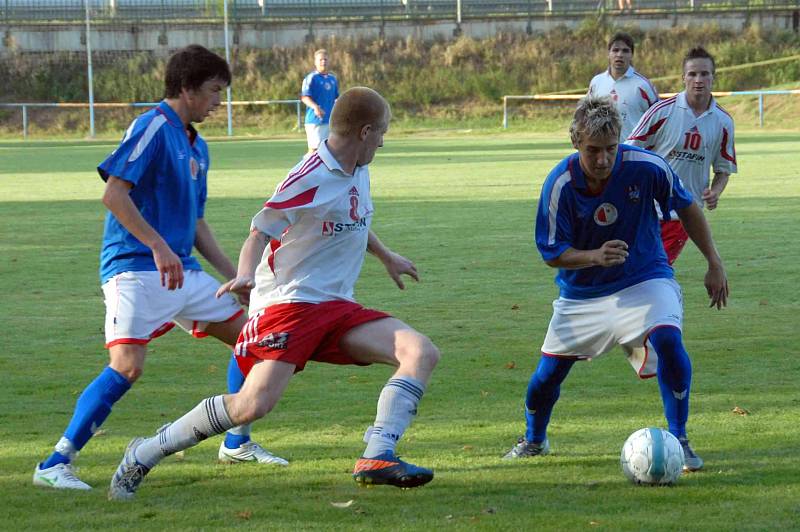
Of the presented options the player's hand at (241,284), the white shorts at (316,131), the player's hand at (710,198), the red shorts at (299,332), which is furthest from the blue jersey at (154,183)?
the white shorts at (316,131)

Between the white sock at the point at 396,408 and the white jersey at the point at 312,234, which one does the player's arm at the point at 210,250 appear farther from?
the white sock at the point at 396,408

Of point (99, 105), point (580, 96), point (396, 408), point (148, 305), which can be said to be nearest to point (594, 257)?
point (396, 408)

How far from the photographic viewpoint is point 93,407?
210 inches

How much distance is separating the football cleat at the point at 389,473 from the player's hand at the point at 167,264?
1056 mm

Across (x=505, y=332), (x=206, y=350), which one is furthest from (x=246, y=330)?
(x=505, y=332)

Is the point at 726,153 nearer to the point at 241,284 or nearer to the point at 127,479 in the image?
the point at 241,284

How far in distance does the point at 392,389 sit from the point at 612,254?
41.0 inches

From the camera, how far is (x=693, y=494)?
16.3 ft

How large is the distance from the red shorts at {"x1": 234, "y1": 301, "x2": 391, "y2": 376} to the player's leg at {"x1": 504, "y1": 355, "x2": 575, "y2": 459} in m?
0.92

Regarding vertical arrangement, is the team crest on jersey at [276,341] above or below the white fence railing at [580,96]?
below

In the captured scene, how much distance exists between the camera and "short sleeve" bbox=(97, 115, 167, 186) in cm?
530

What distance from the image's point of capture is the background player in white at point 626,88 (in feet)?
38.8

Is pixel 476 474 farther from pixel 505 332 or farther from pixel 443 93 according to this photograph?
pixel 443 93

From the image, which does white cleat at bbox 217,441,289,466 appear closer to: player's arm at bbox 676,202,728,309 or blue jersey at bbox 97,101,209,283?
blue jersey at bbox 97,101,209,283
